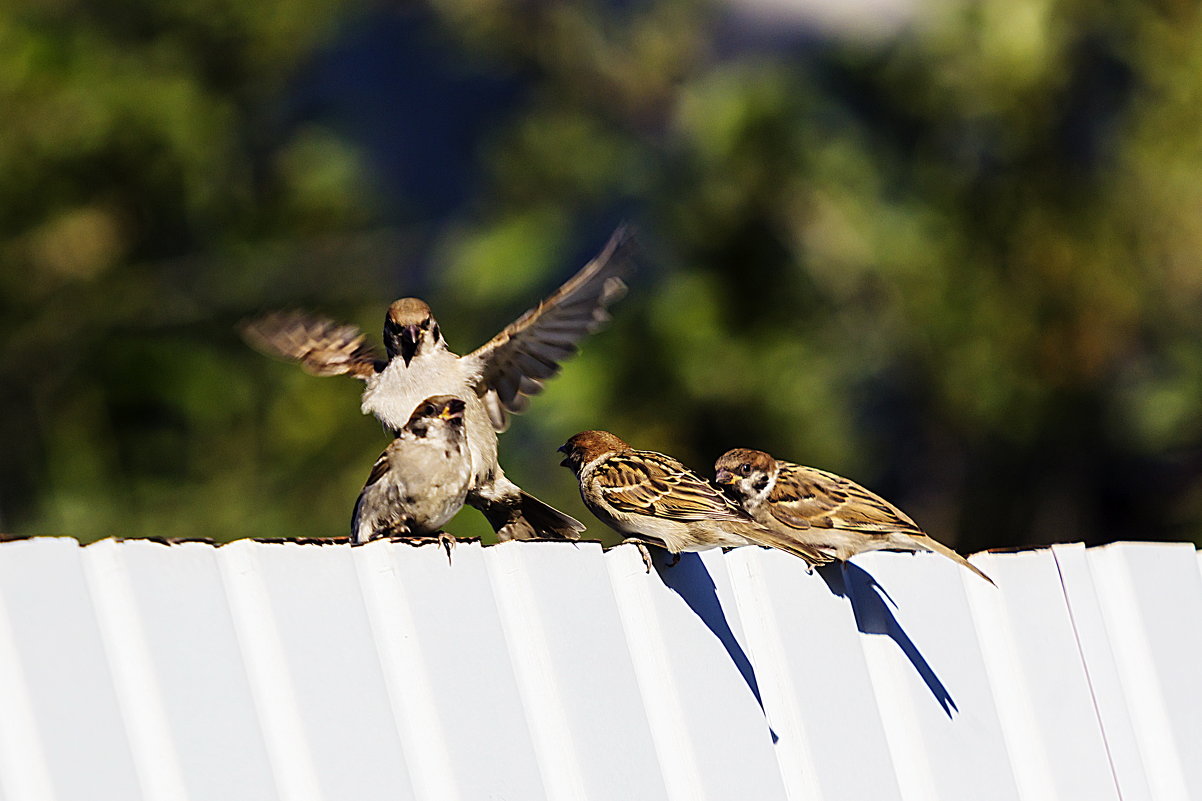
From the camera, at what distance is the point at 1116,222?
7797 mm

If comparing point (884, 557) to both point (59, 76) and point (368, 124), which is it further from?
point (368, 124)

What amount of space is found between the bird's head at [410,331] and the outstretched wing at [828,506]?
40.0 inches

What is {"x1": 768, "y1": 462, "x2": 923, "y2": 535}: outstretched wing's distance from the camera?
4.00 meters

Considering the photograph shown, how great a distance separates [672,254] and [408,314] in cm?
405

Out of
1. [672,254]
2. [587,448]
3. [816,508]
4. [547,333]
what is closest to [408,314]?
[547,333]

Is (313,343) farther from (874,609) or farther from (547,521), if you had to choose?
(874,609)

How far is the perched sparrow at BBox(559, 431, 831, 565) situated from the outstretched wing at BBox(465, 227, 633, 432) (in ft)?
1.47

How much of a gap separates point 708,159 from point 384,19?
14.5ft

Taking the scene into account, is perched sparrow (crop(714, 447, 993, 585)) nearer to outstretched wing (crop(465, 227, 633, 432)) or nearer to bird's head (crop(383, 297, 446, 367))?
outstretched wing (crop(465, 227, 633, 432))

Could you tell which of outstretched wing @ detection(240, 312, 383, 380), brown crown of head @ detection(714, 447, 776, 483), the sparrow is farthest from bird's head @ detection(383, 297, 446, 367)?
brown crown of head @ detection(714, 447, 776, 483)

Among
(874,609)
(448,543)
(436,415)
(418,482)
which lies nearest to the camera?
(448,543)

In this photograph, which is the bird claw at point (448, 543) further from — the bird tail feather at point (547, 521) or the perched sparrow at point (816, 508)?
the perched sparrow at point (816, 508)

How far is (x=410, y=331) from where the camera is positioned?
436 centimetres

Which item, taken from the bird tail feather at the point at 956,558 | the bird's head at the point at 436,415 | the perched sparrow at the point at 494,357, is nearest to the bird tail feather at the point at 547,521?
the perched sparrow at the point at 494,357
